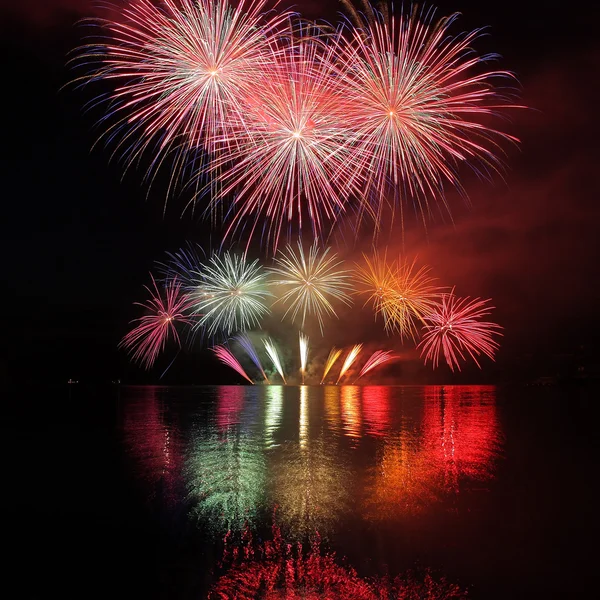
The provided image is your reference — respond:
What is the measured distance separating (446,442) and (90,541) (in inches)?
393

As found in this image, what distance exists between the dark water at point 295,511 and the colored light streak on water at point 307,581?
4 cm

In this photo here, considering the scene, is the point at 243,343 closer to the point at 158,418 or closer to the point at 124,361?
the point at 158,418

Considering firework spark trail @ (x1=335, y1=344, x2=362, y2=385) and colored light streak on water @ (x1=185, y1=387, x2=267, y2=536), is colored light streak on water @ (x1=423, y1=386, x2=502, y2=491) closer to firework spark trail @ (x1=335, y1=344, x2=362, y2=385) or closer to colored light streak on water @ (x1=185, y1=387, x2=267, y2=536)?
colored light streak on water @ (x1=185, y1=387, x2=267, y2=536)

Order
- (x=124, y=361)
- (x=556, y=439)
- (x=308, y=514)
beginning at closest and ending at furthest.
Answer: (x=308, y=514)
(x=556, y=439)
(x=124, y=361)

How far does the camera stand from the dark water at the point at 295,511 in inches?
182

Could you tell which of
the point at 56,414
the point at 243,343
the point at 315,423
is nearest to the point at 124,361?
the point at 243,343

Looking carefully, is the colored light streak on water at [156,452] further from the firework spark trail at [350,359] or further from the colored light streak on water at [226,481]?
the firework spark trail at [350,359]

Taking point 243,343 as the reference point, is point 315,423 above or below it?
below

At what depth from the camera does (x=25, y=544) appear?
5.38m

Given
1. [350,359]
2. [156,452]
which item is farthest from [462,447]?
[350,359]

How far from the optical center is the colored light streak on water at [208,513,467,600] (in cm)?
409

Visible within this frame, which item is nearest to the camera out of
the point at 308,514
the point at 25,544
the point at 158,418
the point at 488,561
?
the point at 488,561

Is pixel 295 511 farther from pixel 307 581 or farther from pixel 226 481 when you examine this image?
pixel 307 581

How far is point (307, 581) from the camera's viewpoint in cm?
432
